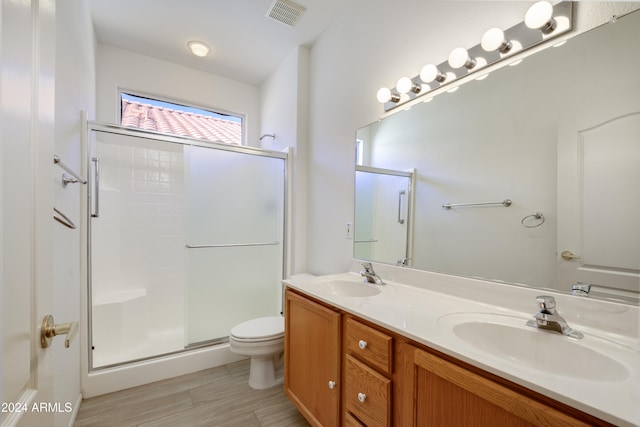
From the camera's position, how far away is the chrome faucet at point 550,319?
0.86 metres

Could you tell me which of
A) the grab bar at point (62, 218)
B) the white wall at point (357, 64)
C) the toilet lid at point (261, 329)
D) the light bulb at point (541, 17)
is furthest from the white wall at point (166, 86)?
the light bulb at point (541, 17)

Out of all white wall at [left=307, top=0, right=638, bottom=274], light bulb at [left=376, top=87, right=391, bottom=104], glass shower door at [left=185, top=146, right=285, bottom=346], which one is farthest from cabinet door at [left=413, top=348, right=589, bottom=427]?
glass shower door at [left=185, top=146, right=285, bottom=346]

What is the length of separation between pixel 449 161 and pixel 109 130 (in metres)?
Answer: 2.26

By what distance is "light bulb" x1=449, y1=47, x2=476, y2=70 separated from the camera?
4.09 ft

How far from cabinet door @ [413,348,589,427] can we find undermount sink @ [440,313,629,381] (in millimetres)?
108

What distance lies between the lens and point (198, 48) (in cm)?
251

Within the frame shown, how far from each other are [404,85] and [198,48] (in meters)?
2.06

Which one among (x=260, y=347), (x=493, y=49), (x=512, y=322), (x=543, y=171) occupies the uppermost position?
(x=493, y=49)

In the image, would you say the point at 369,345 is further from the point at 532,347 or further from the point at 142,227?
the point at 142,227

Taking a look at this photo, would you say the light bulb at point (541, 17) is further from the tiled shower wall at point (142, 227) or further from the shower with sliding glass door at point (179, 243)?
the tiled shower wall at point (142, 227)

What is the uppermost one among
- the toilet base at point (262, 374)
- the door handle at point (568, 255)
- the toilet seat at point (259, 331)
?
the door handle at point (568, 255)

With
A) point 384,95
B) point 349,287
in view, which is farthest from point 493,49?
point 349,287

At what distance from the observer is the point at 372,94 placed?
1845mm

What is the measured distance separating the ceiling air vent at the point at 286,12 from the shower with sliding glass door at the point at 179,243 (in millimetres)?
1072
